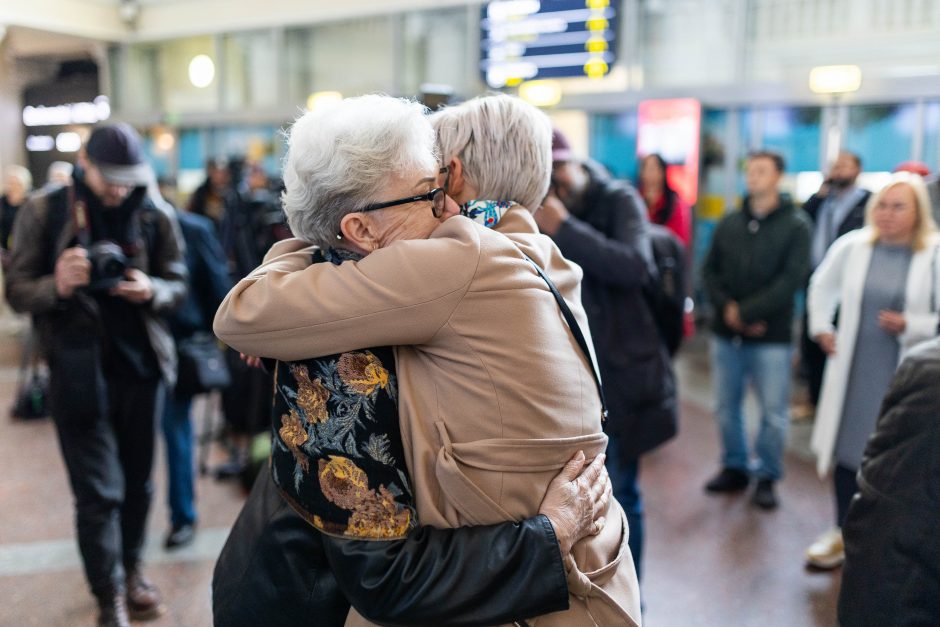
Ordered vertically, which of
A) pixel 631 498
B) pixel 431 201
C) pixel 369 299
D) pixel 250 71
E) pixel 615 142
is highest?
pixel 250 71

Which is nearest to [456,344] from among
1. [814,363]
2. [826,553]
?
[826,553]

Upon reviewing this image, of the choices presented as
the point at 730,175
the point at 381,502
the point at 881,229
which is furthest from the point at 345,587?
the point at 730,175

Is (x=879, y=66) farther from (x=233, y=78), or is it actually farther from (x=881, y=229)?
(x=233, y=78)

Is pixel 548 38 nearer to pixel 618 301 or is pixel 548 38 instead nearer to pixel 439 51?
pixel 439 51

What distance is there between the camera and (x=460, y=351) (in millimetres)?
1150

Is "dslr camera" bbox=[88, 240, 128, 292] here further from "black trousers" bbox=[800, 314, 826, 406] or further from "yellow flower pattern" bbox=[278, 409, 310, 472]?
"black trousers" bbox=[800, 314, 826, 406]

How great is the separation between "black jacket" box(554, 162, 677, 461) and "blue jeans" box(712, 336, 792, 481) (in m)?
1.76

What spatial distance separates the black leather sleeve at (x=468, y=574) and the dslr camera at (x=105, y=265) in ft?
6.26

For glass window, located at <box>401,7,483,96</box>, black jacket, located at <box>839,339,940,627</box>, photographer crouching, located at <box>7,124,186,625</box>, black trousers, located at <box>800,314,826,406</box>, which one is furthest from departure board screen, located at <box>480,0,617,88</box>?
black jacket, located at <box>839,339,940,627</box>

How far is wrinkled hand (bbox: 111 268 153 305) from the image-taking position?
9.02 ft

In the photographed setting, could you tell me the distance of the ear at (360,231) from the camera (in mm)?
A: 1232

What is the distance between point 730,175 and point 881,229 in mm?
5794

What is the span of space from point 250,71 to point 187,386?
9897 millimetres

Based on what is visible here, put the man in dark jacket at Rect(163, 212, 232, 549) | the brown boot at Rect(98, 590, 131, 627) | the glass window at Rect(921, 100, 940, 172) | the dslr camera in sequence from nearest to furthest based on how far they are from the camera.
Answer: the dslr camera < the brown boot at Rect(98, 590, 131, 627) < the man in dark jacket at Rect(163, 212, 232, 549) < the glass window at Rect(921, 100, 940, 172)
